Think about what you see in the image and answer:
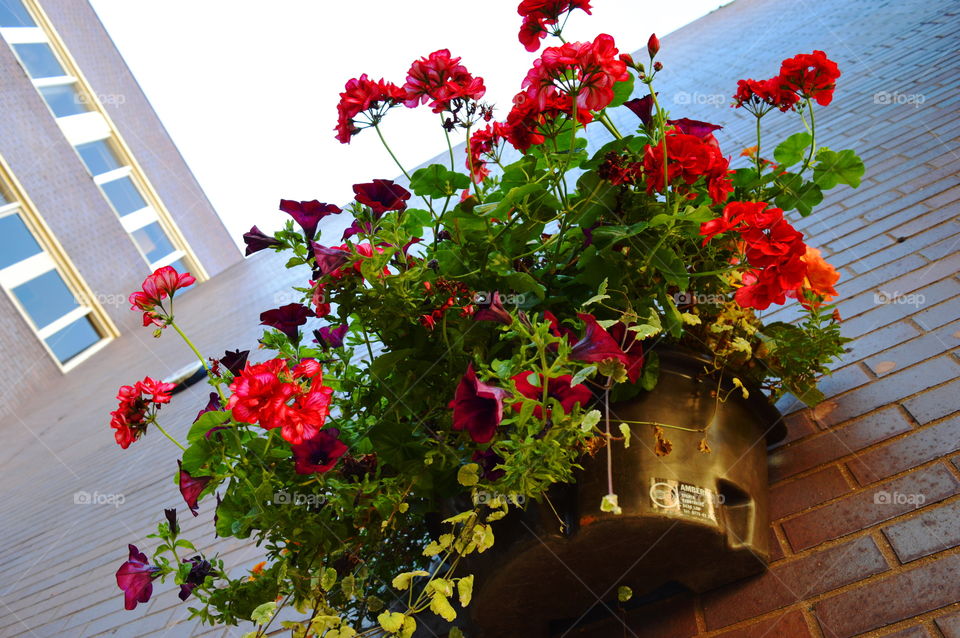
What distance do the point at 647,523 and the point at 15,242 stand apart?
1295 centimetres

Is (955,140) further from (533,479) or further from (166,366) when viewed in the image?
(166,366)

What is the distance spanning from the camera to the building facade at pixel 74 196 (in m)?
11.0

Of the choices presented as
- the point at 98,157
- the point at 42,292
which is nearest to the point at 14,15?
the point at 98,157

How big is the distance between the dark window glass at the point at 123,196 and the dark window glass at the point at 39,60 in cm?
239

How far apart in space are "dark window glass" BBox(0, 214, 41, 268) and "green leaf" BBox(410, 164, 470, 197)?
12029 millimetres

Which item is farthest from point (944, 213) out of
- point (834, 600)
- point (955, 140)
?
point (834, 600)

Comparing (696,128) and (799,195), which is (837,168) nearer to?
(799,195)

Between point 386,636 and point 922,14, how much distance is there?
5.82 m

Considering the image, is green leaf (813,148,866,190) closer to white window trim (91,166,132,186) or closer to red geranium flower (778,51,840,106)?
red geranium flower (778,51,840,106)

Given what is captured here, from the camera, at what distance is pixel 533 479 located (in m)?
1.06

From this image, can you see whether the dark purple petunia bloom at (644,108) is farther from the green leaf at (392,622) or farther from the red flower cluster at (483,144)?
the green leaf at (392,622)

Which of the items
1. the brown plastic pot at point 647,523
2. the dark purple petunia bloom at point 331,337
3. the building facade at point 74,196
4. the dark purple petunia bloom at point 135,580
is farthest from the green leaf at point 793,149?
the building facade at point 74,196

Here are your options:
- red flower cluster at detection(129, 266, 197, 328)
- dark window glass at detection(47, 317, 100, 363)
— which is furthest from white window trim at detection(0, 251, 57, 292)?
red flower cluster at detection(129, 266, 197, 328)

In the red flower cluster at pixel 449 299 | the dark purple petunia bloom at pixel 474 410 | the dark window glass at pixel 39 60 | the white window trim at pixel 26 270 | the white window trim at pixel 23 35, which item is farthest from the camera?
the dark window glass at pixel 39 60
